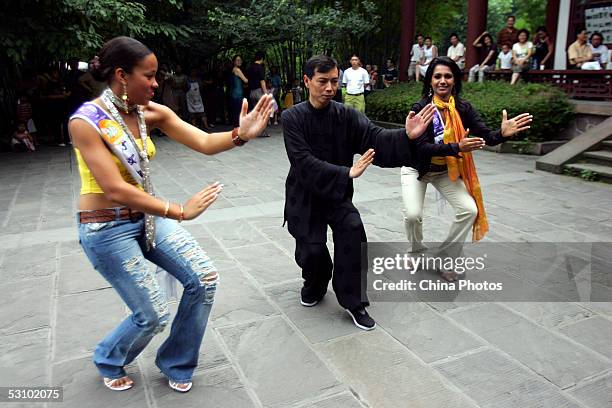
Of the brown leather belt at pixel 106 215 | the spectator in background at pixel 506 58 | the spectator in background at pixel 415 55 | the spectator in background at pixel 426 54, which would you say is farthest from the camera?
the spectator in background at pixel 415 55

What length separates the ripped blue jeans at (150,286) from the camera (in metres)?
2.42

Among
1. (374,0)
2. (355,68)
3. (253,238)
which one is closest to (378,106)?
(355,68)

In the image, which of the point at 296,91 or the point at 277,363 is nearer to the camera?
the point at 277,363

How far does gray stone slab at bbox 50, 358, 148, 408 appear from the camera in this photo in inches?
104

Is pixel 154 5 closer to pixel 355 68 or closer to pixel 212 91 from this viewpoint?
pixel 212 91

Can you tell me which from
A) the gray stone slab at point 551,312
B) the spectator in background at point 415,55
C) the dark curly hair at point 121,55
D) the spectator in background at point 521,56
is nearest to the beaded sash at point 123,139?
the dark curly hair at point 121,55

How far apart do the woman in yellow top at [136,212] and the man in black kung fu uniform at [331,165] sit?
72cm

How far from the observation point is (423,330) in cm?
337

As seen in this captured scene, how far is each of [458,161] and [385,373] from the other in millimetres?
1804

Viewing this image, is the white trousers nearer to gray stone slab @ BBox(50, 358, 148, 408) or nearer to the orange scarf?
the orange scarf

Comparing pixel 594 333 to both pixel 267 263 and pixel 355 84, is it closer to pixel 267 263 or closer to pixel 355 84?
pixel 267 263

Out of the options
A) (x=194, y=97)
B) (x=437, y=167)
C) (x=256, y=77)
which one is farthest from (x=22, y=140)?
(x=437, y=167)

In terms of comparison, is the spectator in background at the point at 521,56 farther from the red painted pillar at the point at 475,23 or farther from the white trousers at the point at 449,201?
the white trousers at the point at 449,201

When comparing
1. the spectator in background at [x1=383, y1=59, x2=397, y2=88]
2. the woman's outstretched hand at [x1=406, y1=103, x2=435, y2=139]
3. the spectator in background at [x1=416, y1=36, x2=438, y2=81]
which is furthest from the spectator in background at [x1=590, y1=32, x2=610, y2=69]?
the woman's outstretched hand at [x1=406, y1=103, x2=435, y2=139]
